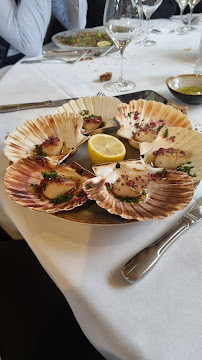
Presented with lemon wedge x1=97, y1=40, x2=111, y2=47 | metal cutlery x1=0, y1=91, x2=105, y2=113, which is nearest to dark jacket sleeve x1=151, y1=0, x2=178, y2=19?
lemon wedge x1=97, y1=40, x2=111, y2=47

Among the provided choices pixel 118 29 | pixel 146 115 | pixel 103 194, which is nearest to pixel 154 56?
pixel 118 29

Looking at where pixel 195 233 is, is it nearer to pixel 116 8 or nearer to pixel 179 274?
pixel 179 274

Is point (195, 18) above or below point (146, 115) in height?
above

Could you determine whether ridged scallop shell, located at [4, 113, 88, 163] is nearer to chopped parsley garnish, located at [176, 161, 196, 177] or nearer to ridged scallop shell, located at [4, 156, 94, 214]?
ridged scallop shell, located at [4, 156, 94, 214]

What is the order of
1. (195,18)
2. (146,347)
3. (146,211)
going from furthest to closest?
(195,18) → (146,211) → (146,347)

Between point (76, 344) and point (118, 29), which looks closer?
point (76, 344)

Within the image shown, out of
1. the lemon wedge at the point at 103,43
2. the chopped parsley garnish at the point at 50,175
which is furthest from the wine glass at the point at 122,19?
the chopped parsley garnish at the point at 50,175
